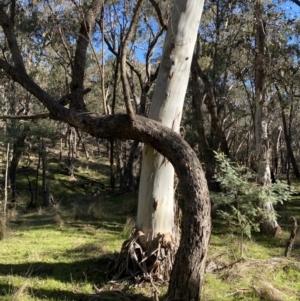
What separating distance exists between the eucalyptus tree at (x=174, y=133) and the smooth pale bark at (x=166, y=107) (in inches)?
0.6

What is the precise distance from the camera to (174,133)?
5.02m

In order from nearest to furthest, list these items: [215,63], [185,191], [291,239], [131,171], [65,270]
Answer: [185,191] → [65,270] → [291,239] → [215,63] → [131,171]

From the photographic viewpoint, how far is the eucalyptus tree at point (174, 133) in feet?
15.1

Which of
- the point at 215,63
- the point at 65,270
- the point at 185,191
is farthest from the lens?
the point at 215,63

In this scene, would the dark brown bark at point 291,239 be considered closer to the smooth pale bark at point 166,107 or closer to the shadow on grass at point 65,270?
the smooth pale bark at point 166,107

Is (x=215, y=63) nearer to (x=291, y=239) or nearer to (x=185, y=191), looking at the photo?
(x=291, y=239)

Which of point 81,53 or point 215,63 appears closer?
point 81,53

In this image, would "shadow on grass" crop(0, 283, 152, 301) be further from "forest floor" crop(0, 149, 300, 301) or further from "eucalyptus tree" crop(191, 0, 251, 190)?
"eucalyptus tree" crop(191, 0, 251, 190)

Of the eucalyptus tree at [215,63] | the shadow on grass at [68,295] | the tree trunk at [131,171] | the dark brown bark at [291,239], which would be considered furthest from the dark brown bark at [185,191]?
the tree trunk at [131,171]

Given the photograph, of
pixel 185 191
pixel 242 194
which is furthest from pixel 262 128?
pixel 185 191

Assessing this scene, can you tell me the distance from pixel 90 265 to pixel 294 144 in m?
35.3

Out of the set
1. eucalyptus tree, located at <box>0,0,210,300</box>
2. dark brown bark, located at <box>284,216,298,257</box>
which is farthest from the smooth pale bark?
dark brown bark, located at <box>284,216,298,257</box>

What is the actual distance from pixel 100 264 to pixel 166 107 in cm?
262

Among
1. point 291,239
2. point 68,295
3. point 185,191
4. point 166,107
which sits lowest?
point 68,295
